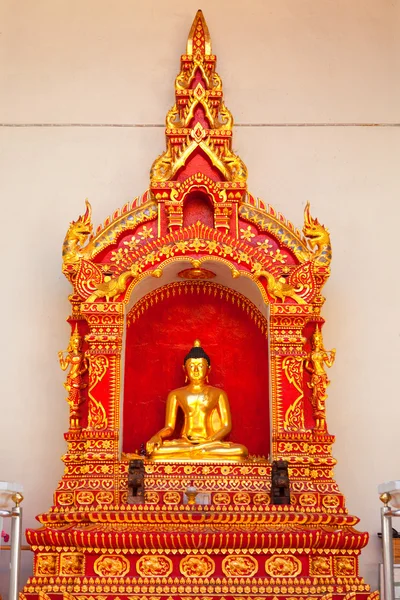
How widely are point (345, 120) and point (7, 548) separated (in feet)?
19.2

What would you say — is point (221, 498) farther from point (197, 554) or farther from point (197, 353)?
point (197, 353)

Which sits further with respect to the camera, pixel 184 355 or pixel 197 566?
pixel 184 355

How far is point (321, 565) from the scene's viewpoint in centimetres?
675

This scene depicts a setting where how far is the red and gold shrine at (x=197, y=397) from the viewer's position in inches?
261

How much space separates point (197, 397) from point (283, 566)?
2.15 metres

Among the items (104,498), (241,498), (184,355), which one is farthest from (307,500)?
(184,355)

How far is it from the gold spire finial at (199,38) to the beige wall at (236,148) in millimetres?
590

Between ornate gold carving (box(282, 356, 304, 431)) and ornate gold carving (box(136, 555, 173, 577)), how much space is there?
1687 millimetres

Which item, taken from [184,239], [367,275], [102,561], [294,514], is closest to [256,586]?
[294,514]

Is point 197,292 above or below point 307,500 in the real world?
above

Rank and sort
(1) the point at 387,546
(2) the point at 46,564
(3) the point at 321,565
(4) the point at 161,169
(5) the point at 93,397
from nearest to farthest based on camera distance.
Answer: (1) the point at 387,546 → (3) the point at 321,565 → (2) the point at 46,564 → (5) the point at 93,397 → (4) the point at 161,169

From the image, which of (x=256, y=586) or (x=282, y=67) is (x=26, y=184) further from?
(x=256, y=586)

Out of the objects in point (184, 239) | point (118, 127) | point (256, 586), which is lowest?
point (256, 586)

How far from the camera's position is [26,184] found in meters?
9.57
